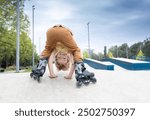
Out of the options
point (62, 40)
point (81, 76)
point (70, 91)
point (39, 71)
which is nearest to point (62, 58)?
point (62, 40)

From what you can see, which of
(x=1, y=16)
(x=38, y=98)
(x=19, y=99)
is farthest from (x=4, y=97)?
(x=1, y=16)

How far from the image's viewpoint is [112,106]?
7305 mm

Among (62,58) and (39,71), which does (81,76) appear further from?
(39,71)

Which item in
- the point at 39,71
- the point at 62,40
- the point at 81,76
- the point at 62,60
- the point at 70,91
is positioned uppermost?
the point at 62,40

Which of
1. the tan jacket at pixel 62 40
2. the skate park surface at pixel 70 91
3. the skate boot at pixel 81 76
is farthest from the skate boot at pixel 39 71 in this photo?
the skate boot at pixel 81 76

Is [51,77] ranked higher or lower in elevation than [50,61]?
lower

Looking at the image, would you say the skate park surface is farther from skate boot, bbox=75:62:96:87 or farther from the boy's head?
the boy's head

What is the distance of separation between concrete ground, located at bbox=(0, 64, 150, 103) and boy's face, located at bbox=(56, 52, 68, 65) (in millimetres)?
602

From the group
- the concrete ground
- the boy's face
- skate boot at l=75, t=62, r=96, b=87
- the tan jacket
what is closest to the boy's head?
the boy's face

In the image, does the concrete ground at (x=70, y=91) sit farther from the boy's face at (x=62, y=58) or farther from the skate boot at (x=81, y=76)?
the boy's face at (x=62, y=58)

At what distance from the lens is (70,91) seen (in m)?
9.18

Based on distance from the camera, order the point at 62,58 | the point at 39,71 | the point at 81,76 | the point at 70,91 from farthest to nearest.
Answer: the point at 62,58 < the point at 39,71 < the point at 81,76 < the point at 70,91

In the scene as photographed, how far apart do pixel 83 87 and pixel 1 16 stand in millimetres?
16683

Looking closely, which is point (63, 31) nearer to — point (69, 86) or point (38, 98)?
point (69, 86)
